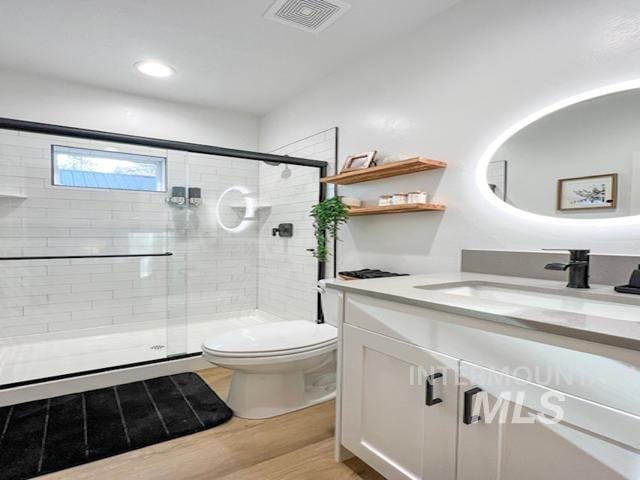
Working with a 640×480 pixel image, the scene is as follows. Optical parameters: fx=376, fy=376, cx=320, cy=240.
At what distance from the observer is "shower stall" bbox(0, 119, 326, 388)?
2.77 m

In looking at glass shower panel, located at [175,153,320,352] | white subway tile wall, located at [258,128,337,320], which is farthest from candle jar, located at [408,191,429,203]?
glass shower panel, located at [175,153,320,352]

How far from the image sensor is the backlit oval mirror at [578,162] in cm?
134

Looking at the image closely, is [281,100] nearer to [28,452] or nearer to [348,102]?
[348,102]

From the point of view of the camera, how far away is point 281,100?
3328 mm

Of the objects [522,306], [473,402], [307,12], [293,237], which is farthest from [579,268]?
[293,237]

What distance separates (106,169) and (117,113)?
479mm

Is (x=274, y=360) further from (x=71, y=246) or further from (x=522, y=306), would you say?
(x=71, y=246)

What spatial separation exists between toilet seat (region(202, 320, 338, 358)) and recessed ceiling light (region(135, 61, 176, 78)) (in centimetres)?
195

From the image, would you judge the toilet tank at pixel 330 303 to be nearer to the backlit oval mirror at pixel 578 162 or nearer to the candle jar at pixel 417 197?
the candle jar at pixel 417 197

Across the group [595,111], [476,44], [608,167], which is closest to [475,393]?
[608,167]

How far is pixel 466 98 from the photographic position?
6.09 feet

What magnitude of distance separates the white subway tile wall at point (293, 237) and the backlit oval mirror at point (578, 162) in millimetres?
1378

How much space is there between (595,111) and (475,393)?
45.7 inches

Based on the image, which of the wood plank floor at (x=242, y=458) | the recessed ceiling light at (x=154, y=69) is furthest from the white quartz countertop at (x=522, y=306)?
the recessed ceiling light at (x=154, y=69)
